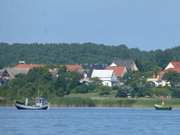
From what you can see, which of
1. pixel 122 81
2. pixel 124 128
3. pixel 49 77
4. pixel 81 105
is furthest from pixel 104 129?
pixel 122 81

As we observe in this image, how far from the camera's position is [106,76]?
543ft

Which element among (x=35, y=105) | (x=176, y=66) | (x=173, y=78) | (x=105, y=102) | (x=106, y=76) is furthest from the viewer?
(x=176, y=66)

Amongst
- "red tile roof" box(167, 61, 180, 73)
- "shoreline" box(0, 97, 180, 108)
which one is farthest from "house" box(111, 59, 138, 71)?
"shoreline" box(0, 97, 180, 108)

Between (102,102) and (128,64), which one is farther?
(128,64)

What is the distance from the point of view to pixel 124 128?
71.2m

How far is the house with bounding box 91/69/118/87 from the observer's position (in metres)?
162

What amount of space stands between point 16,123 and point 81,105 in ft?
152

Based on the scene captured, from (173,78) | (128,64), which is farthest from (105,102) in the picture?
(128,64)

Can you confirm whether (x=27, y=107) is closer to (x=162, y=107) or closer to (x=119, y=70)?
(x=162, y=107)

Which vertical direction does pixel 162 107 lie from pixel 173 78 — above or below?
below

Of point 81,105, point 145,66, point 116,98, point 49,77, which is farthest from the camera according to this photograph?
point 145,66

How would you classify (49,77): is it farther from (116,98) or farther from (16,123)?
(16,123)

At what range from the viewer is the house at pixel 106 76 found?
6392 inches

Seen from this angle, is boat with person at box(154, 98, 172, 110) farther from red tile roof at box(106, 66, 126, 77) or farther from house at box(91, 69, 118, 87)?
red tile roof at box(106, 66, 126, 77)
